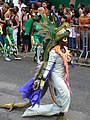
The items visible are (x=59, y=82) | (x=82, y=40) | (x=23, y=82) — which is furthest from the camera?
(x=82, y=40)

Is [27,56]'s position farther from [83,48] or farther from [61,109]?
[61,109]

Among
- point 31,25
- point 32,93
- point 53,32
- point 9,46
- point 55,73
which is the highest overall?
point 53,32

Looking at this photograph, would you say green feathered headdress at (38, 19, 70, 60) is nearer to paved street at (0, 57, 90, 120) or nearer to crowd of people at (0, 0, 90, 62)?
paved street at (0, 57, 90, 120)

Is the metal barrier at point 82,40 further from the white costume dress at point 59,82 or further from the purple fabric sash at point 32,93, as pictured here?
the purple fabric sash at point 32,93

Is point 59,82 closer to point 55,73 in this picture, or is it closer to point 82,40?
point 55,73

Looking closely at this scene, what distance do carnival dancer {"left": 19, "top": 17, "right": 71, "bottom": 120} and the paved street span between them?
476 millimetres

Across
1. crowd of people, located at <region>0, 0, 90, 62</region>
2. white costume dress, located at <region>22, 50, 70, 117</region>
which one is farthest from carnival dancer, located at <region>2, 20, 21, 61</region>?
white costume dress, located at <region>22, 50, 70, 117</region>

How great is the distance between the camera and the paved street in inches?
291

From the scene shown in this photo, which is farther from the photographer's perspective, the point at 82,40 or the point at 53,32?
the point at 82,40

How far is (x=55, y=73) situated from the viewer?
272 inches

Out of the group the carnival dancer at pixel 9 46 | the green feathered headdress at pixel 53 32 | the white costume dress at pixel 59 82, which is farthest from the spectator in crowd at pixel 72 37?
the white costume dress at pixel 59 82

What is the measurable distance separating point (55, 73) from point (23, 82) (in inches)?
136

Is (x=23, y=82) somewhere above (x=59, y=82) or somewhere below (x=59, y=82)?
below

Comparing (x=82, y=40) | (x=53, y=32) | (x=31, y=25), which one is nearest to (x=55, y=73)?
(x=53, y=32)
